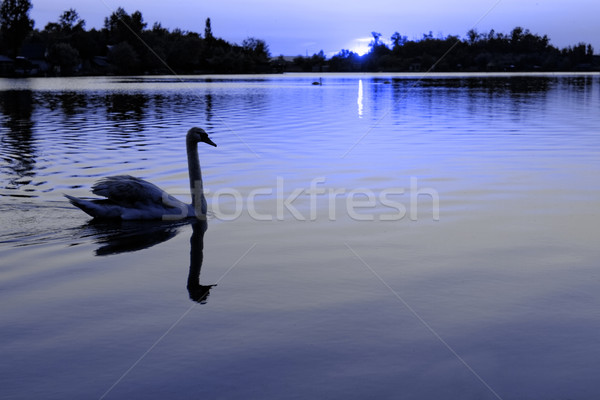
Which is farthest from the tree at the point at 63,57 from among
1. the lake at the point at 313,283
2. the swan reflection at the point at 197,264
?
the swan reflection at the point at 197,264

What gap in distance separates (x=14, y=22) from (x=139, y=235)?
183 meters

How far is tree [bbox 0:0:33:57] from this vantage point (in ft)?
573

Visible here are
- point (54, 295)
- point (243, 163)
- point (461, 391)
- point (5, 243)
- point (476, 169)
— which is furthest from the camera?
point (243, 163)

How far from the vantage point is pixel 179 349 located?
670cm

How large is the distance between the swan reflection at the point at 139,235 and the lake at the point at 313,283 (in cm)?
6

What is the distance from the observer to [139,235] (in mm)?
11703

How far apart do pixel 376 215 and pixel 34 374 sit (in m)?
7.91

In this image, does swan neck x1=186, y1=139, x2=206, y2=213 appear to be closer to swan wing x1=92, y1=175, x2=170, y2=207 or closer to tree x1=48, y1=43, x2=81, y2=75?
swan wing x1=92, y1=175, x2=170, y2=207

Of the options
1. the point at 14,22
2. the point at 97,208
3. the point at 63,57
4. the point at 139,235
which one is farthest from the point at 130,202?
the point at 14,22

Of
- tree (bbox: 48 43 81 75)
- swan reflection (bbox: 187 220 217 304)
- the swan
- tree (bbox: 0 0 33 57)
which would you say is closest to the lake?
swan reflection (bbox: 187 220 217 304)

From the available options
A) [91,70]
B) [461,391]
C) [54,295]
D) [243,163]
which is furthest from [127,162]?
[91,70]

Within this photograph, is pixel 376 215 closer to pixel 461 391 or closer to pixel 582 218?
pixel 582 218

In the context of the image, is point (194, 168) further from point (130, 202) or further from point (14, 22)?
point (14, 22)

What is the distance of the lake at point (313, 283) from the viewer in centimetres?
614
